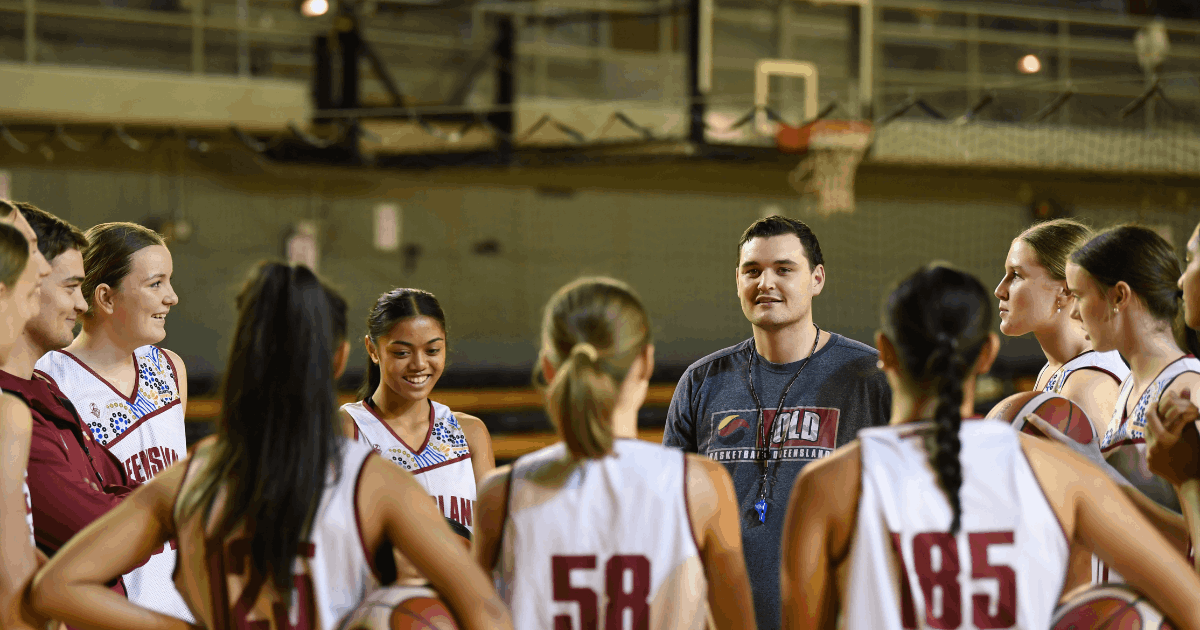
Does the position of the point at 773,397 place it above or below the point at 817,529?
above

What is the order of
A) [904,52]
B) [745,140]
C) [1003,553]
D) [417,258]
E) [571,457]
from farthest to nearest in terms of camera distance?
[904,52] → [417,258] → [745,140] → [571,457] → [1003,553]

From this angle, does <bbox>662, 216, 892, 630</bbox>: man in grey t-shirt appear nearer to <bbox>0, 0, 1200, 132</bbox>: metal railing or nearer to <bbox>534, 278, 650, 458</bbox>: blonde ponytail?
<bbox>534, 278, 650, 458</bbox>: blonde ponytail

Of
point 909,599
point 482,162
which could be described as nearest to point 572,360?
point 909,599

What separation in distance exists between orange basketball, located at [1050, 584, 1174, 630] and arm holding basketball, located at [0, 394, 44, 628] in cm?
182

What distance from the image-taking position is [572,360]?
1.69 meters

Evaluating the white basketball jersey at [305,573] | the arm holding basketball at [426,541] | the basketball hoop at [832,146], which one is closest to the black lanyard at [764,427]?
the arm holding basketball at [426,541]

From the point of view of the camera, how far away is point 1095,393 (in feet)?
8.82

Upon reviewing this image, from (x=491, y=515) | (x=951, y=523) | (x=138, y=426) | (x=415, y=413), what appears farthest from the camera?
(x=415, y=413)

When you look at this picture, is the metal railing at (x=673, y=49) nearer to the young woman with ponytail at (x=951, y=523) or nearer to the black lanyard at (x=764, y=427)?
the black lanyard at (x=764, y=427)

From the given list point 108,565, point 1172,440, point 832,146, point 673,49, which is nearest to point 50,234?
point 108,565

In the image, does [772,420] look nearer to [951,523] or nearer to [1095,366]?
[1095,366]

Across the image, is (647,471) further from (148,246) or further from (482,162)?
(482,162)

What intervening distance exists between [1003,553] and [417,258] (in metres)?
9.67

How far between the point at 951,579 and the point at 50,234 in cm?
214
